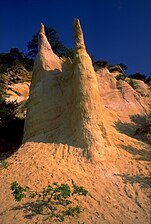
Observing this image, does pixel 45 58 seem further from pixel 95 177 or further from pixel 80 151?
pixel 95 177

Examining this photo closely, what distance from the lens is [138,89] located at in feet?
79.2

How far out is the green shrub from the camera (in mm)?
8609

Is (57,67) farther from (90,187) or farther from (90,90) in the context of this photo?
(90,187)

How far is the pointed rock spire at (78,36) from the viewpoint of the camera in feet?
48.8

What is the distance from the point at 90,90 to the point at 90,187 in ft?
14.6

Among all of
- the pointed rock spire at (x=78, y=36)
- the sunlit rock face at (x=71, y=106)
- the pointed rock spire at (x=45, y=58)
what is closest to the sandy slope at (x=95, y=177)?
the sunlit rock face at (x=71, y=106)

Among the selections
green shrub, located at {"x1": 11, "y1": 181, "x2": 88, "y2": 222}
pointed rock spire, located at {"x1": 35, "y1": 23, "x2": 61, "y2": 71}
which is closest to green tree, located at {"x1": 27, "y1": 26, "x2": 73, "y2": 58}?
pointed rock spire, located at {"x1": 35, "y1": 23, "x2": 61, "y2": 71}

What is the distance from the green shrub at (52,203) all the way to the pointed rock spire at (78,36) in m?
7.61

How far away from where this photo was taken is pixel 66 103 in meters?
14.3

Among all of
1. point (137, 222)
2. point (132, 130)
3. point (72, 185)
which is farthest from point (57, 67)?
point (137, 222)

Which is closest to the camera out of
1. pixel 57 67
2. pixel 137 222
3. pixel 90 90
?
pixel 137 222

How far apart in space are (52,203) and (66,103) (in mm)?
6054

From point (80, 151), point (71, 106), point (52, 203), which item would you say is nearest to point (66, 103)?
point (71, 106)

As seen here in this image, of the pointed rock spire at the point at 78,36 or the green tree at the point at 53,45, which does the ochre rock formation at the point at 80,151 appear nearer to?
the pointed rock spire at the point at 78,36
